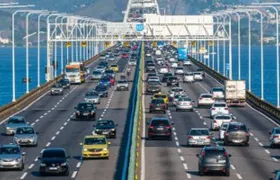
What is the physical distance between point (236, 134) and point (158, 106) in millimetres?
26530

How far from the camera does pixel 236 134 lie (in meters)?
68.3

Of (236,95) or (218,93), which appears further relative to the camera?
(218,93)

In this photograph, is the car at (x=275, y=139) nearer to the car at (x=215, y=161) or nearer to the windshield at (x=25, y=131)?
the windshield at (x=25, y=131)

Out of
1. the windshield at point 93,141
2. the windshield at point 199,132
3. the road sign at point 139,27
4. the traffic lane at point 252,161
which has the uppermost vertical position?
the road sign at point 139,27

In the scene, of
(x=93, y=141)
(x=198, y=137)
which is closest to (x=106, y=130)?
(x=198, y=137)

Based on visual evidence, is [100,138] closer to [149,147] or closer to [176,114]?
[149,147]

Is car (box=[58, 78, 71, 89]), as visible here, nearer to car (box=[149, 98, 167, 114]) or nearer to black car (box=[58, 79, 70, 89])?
black car (box=[58, 79, 70, 89])

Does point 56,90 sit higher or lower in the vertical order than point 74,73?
lower

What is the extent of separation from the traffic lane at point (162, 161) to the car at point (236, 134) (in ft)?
10.3

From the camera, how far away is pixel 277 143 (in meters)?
67.2

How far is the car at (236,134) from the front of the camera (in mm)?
68125

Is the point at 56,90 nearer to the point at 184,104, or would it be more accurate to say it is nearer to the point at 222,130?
the point at 184,104

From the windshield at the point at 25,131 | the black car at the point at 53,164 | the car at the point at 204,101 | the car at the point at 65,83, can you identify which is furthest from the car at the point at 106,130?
the car at the point at 65,83

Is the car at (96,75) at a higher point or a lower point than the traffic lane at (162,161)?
higher
